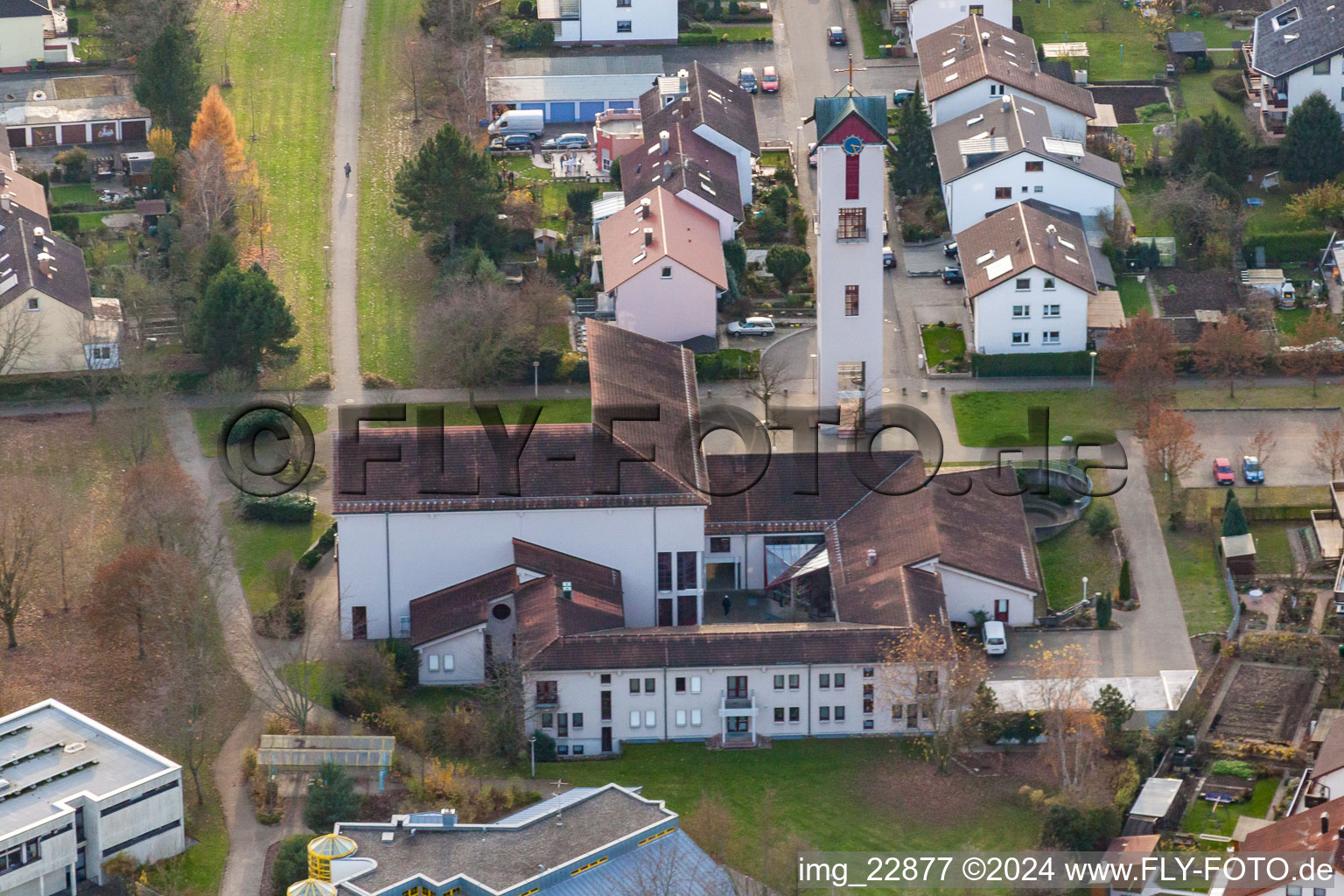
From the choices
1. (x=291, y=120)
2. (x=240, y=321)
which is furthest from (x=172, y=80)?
(x=240, y=321)

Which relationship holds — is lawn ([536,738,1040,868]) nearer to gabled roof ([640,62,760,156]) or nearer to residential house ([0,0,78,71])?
gabled roof ([640,62,760,156])

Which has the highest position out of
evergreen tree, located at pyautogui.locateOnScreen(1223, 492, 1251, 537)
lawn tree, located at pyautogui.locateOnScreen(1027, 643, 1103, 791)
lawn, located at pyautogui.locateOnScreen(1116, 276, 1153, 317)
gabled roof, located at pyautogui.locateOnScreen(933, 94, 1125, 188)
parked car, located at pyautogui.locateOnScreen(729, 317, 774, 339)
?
gabled roof, located at pyautogui.locateOnScreen(933, 94, 1125, 188)

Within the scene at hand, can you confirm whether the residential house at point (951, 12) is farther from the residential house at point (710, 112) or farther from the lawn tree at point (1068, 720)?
the lawn tree at point (1068, 720)

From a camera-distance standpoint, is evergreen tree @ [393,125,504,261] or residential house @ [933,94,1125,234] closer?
evergreen tree @ [393,125,504,261]

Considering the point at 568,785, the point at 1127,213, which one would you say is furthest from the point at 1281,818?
the point at 1127,213

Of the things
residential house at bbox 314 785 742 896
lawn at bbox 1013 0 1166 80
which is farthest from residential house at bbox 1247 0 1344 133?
residential house at bbox 314 785 742 896

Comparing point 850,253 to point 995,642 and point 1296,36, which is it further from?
point 1296,36

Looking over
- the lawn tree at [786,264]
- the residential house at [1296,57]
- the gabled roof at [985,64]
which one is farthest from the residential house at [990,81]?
the lawn tree at [786,264]

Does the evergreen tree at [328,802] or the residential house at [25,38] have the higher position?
the residential house at [25,38]
